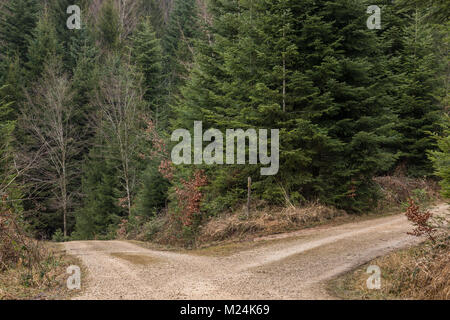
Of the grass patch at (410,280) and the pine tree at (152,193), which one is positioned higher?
the grass patch at (410,280)

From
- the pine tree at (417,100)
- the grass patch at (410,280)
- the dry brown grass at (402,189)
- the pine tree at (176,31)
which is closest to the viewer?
the grass patch at (410,280)

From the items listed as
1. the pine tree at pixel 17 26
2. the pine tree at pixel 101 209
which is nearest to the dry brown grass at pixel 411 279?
the pine tree at pixel 101 209

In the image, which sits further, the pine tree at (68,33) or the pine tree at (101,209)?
the pine tree at (68,33)

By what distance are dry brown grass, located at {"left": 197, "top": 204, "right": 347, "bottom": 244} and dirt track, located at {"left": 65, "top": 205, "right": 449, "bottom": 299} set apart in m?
0.73

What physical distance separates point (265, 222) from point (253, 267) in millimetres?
4028

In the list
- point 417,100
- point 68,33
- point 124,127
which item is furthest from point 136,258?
point 68,33

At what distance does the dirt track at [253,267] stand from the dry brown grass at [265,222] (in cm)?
73

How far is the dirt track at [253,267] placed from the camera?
5.84 meters

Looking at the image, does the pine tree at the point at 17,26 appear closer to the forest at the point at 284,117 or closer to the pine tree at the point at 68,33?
the pine tree at the point at 68,33

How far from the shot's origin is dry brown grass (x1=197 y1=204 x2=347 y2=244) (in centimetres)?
1129

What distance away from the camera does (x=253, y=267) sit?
7.51m

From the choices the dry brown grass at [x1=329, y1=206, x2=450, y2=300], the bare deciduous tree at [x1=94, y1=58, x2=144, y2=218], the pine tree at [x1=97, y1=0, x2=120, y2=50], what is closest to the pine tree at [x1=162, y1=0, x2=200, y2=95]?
the pine tree at [x1=97, y1=0, x2=120, y2=50]

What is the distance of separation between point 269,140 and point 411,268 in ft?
21.8

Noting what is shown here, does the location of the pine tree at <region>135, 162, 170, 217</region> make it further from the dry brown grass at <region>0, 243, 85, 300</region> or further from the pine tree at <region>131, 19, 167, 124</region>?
the pine tree at <region>131, 19, 167, 124</region>
